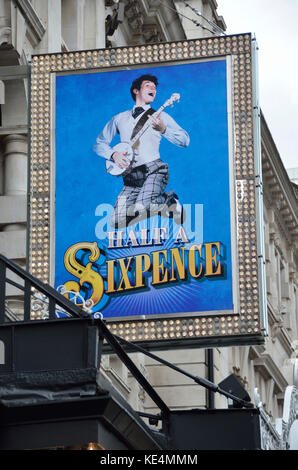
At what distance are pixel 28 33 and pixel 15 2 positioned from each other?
50.3 inches

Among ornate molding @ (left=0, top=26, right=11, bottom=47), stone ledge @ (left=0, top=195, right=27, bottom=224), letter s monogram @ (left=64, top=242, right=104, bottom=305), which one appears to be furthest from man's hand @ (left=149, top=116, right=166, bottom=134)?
ornate molding @ (left=0, top=26, right=11, bottom=47)

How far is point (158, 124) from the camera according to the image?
761 inches

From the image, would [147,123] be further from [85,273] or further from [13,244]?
[13,244]

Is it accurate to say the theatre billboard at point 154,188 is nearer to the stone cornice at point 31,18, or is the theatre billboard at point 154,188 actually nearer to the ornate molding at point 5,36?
the ornate molding at point 5,36

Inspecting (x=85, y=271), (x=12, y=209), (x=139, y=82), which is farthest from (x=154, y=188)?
(x=12, y=209)

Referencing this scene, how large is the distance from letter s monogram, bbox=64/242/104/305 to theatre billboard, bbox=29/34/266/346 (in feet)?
0.04

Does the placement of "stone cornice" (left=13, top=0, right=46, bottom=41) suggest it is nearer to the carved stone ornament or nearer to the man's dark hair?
the man's dark hair

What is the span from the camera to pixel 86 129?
19344 millimetres

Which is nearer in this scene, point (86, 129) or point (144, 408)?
point (86, 129)

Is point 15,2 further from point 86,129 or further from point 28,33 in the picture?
point 86,129

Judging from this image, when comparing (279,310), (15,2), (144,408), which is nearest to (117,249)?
(15,2)

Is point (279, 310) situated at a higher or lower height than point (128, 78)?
higher

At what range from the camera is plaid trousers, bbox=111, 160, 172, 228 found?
60.8ft

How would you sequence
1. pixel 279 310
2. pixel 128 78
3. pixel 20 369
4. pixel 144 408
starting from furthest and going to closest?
pixel 279 310 < pixel 144 408 < pixel 128 78 < pixel 20 369
